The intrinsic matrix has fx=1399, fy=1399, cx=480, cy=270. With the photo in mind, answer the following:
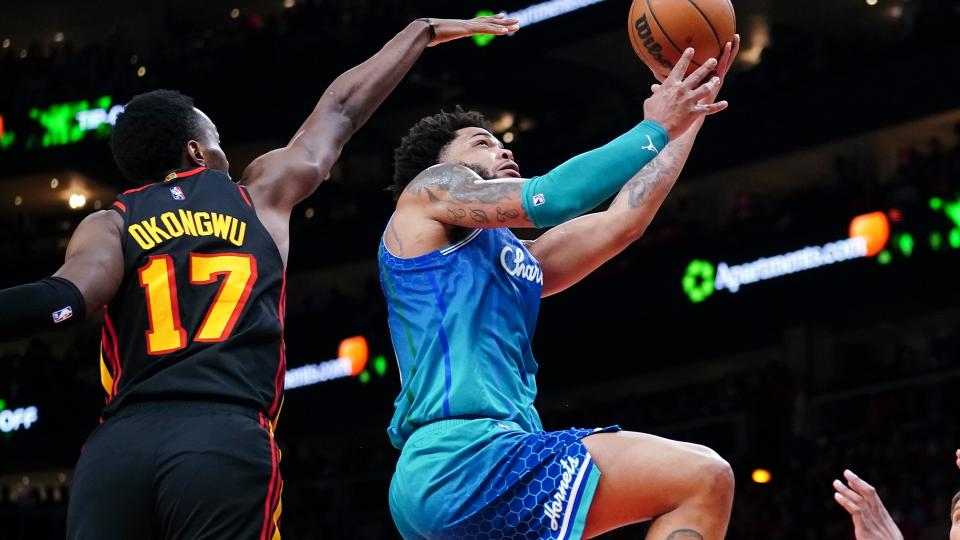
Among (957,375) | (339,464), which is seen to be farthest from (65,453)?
(957,375)

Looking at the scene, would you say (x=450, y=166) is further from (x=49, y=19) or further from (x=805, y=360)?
(x=49, y=19)

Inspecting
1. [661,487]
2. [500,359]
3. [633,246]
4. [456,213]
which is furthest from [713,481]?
[633,246]

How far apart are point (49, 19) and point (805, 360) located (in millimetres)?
17738

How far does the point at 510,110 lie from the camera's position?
85.2 feet

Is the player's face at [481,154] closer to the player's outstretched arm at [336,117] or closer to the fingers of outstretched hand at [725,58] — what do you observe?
the player's outstretched arm at [336,117]

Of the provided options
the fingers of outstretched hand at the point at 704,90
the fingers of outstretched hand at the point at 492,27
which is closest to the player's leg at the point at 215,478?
the fingers of outstretched hand at the point at 704,90

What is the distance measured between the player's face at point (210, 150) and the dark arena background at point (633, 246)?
11504 mm

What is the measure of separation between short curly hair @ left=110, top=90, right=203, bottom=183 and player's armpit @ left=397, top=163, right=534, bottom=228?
0.78 meters

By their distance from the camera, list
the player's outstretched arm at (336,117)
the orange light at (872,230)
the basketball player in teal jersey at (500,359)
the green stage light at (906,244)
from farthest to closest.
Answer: the orange light at (872,230) < the green stage light at (906,244) < the player's outstretched arm at (336,117) < the basketball player in teal jersey at (500,359)

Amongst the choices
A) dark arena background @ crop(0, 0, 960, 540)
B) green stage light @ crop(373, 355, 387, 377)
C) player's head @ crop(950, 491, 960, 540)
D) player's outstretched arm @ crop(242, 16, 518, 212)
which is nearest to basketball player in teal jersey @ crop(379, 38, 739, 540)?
player's outstretched arm @ crop(242, 16, 518, 212)

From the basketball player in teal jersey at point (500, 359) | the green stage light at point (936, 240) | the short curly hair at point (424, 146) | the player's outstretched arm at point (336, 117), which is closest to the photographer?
the basketball player in teal jersey at point (500, 359)

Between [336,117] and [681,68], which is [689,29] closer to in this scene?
[681,68]

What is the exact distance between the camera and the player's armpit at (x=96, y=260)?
368 centimetres

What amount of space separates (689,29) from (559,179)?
107cm
